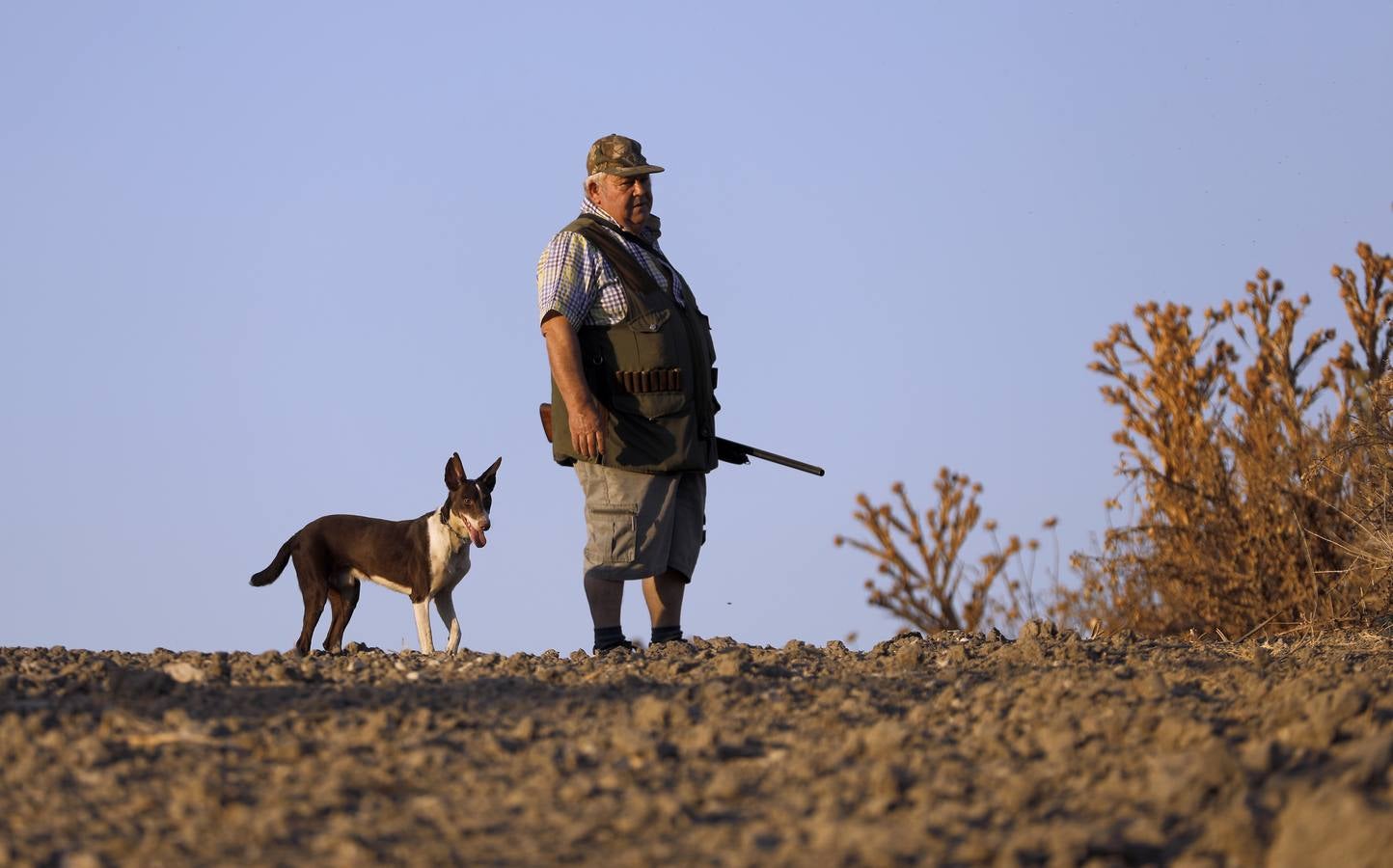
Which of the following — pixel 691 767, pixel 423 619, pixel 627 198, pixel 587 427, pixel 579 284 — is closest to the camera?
pixel 691 767

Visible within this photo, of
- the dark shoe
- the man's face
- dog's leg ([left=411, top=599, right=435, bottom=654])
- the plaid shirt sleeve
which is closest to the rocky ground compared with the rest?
the dark shoe

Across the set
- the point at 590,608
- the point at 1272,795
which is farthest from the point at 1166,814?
the point at 590,608

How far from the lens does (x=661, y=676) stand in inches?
240

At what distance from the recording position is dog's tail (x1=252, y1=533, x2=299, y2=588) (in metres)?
11.3

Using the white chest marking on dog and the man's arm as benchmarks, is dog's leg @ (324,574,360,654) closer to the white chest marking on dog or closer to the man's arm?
the white chest marking on dog

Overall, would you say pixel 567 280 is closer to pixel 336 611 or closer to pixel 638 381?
pixel 638 381

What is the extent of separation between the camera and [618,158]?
8.12m

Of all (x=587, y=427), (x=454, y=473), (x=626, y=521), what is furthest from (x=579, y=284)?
(x=454, y=473)

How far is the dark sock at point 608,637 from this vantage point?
7.81 meters

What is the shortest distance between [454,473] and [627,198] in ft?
10.6

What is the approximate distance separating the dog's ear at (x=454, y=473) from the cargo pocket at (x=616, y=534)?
3.14 m

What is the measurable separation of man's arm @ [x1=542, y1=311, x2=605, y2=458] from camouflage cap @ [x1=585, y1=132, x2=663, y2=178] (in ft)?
2.95

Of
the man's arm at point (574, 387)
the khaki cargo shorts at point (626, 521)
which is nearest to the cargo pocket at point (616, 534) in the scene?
the khaki cargo shorts at point (626, 521)

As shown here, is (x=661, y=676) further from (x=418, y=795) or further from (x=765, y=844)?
(x=765, y=844)
